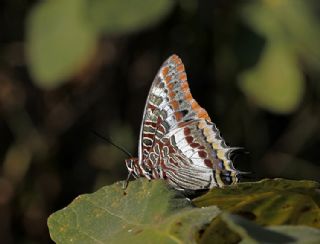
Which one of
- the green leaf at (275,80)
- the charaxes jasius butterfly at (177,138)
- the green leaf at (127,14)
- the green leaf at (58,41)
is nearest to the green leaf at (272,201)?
the charaxes jasius butterfly at (177,138)

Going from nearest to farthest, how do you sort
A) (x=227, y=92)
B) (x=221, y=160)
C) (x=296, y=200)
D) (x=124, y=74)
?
(x=296, y=200) < (x=221, y=160) < (x=227, y=92) < (x=124, y=74)

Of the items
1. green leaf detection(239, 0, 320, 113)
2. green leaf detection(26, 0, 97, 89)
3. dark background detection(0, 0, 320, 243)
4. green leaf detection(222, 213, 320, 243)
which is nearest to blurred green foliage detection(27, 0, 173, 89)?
green leaf detection(26, 0, 97, 89)

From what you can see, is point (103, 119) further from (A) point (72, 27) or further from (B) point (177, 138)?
(B) point (177, 138)

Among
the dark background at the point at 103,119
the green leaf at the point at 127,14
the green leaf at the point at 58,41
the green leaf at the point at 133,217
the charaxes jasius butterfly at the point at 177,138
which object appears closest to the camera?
the green leaf at the point at 133,217

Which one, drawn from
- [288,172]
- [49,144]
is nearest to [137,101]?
[49,144]

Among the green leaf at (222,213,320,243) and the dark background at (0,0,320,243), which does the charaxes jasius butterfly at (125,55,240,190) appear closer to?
the green leaf at (222,213,320,243)

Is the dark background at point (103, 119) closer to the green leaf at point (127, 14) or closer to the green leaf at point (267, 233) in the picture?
the green leaf at point (127, 14)

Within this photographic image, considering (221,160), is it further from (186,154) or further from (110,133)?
(110,133)
